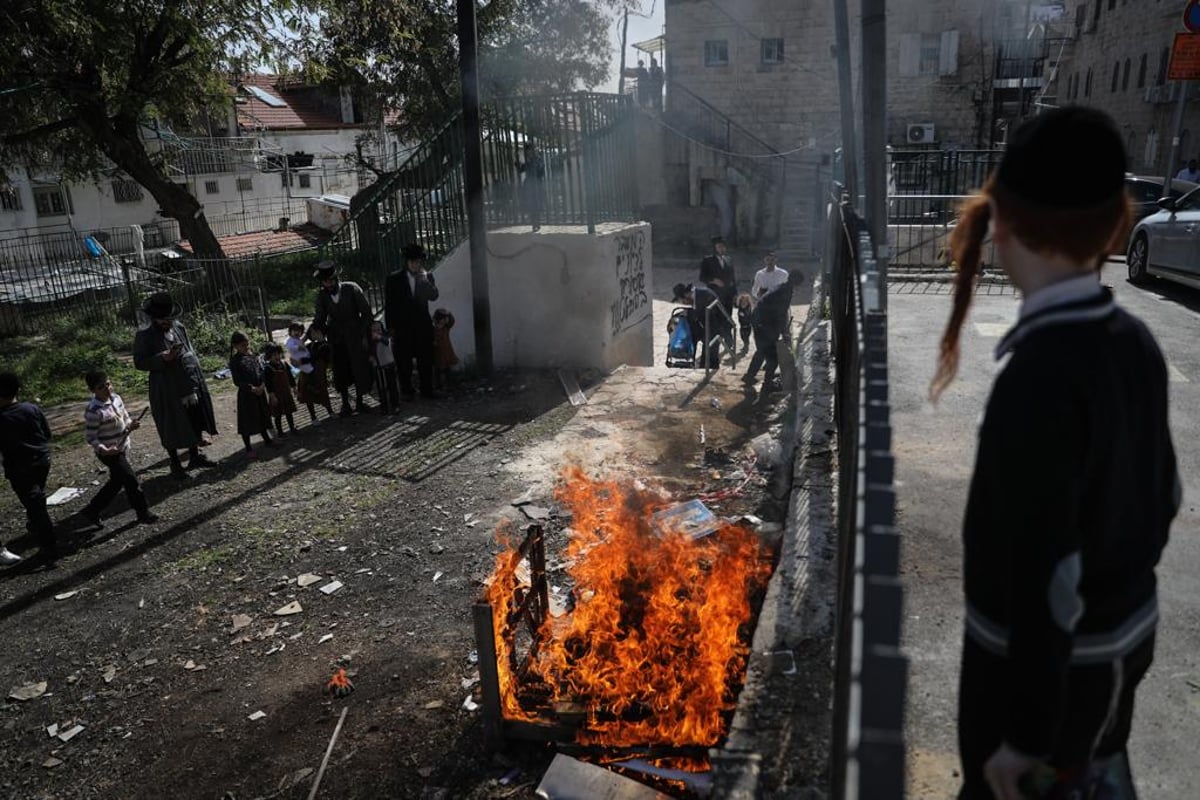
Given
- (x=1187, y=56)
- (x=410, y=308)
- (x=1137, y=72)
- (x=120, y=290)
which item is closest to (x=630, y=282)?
(x=410, y=308)

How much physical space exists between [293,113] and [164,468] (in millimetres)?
35379

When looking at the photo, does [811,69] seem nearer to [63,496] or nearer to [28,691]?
[63,496]

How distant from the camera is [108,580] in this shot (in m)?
5.64

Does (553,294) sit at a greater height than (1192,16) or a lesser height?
lesser

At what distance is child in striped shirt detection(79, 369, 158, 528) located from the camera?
6.29 m

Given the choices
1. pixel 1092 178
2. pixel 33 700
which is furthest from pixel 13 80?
pixel 1092 178

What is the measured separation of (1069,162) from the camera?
1437mm

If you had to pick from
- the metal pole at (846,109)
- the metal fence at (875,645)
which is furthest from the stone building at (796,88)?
the metal fence at (875,645)

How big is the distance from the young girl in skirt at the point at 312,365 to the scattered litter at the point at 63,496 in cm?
216

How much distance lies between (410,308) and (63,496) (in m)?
3.63

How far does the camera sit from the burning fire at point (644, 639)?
359 centimetres

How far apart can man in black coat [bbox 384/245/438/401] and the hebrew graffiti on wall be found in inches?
88.5

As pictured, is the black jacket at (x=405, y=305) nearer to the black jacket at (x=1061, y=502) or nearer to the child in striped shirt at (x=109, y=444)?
the child in striped shirt at (x=109, y=444)

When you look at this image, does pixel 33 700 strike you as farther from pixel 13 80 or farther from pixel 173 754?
pixel 13 80
